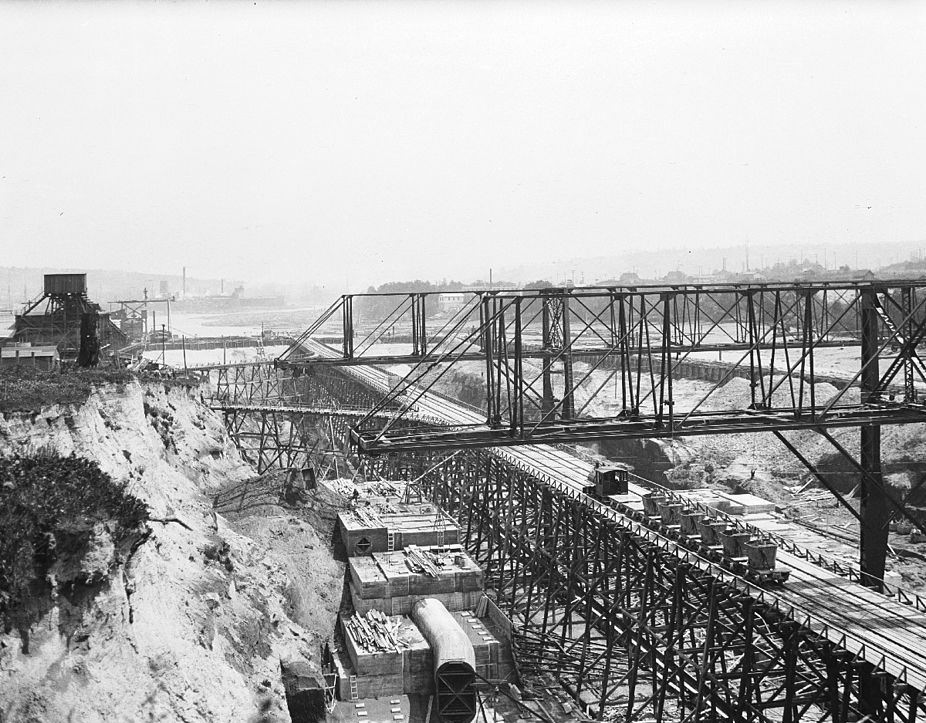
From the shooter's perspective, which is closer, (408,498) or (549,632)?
(549,632)

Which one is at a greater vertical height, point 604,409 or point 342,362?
point 342,362

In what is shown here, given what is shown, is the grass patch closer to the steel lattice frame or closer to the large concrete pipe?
the large concrete pipe

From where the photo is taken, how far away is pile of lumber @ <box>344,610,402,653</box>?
3100 cm

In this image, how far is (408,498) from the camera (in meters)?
45.5

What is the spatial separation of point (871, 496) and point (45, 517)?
23.7 meters

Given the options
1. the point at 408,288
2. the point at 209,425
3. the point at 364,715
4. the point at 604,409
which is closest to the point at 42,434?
the point at 364,715

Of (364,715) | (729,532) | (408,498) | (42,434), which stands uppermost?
(42,434)

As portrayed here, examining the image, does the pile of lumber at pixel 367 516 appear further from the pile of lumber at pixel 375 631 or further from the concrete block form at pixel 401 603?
the pile of lumber at pixel 375 631

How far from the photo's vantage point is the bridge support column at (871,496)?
1097 inches

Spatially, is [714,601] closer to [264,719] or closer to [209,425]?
[264,719]

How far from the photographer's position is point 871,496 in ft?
93.0

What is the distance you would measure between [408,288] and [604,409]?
106 metres

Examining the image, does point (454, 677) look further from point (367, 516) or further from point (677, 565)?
point (367, 516)

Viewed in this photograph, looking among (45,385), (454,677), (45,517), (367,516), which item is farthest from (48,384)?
(454,677)
